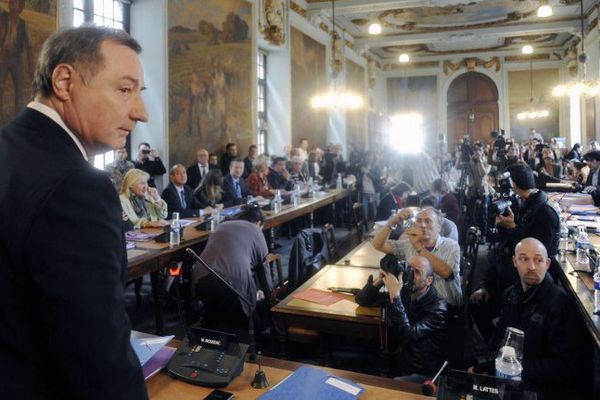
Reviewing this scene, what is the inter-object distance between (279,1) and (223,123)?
3.68 m

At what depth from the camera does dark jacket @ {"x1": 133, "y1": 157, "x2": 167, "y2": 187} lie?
7922mm

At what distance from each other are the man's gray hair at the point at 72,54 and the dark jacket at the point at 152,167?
23.5ft

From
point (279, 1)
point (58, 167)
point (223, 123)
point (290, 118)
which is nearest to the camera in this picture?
point (58, 167)

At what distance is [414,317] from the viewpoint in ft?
10.3

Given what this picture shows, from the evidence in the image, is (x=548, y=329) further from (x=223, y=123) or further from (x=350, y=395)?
(x=223, y=123)

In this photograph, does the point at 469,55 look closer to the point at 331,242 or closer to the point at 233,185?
the point at 233,185

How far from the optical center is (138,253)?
432 centimetres

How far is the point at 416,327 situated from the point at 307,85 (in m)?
11.4

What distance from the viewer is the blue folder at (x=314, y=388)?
5.66 ft

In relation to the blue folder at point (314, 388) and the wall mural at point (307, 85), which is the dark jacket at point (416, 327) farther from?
the wall mural at point (307, 85)

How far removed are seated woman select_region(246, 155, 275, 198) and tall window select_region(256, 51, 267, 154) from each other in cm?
349

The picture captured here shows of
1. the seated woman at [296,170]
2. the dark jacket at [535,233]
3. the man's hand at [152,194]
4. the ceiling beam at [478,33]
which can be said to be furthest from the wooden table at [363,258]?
the ceiling beam at [478,33]

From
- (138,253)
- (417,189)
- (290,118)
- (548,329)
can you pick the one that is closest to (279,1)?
(290,118)

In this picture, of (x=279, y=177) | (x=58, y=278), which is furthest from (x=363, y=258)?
(x=279, y=177)
